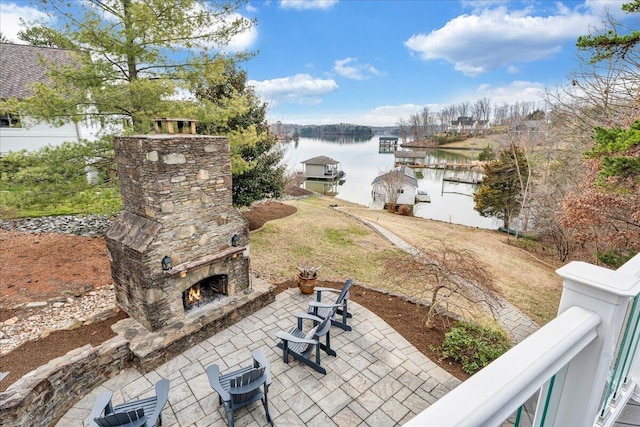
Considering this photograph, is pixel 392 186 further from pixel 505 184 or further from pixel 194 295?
pixel 194 295

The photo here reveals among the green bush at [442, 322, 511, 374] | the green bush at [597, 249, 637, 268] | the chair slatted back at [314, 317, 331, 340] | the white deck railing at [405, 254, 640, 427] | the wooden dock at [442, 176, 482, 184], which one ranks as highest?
the white deck railing at [405, 254, 640, 427]

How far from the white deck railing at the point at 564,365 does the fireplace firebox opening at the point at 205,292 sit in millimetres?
6308

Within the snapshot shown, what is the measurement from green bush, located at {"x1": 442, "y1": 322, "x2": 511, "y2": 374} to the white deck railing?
4.06 meters

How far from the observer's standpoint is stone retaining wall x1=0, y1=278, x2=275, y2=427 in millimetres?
3959

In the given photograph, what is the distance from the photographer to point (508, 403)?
2.80ft

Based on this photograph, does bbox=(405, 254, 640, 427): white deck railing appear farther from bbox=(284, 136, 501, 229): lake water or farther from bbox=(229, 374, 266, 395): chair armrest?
bbox=(284, 136, 501, 229): lake water

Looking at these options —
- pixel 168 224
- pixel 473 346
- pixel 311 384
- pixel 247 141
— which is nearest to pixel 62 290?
pixel 168 224

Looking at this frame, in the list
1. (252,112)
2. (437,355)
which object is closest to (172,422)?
(437,355)

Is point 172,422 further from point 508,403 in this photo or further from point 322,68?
point 322,68

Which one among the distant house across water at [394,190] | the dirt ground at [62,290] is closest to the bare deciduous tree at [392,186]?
the distant house across water at [394,190]

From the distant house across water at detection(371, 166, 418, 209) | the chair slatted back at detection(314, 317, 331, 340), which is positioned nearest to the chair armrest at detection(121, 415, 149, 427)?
the chair slatted back at detection(314, 317, 331, 340)

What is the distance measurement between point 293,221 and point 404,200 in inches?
587

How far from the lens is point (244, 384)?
4113 millimetres

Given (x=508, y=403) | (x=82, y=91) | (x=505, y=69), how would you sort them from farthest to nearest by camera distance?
(x=505, y=69) → (x=82, y=91) → (x=508, y=403)
